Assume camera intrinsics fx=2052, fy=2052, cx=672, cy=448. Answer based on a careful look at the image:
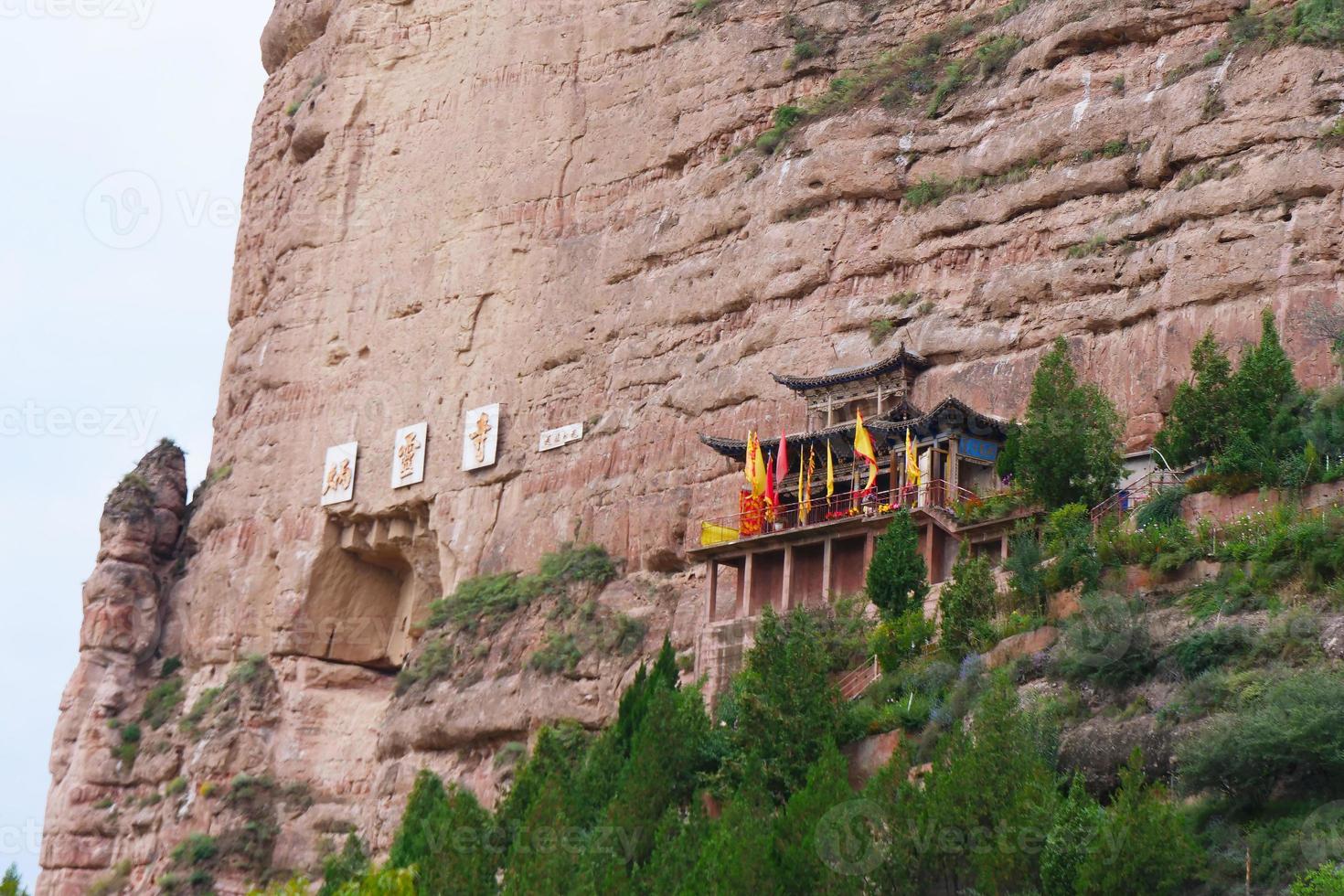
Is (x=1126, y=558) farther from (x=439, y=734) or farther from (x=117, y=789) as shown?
(x=117, y=789)

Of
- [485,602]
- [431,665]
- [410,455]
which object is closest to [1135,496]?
[485,602]

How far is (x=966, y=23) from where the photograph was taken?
133 feet

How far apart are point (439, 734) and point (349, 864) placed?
7113 millimetres

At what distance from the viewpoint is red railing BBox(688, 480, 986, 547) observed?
3166 cm

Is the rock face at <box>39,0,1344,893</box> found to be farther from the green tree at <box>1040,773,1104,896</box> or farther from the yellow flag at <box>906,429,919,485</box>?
the green tree at <box>1040,773,1104,896</box>

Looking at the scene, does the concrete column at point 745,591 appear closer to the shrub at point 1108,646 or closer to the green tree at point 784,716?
the green tree at point 784,716

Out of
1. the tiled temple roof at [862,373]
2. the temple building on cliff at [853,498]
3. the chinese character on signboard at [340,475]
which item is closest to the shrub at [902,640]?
the temple building on cliff at [853,498]

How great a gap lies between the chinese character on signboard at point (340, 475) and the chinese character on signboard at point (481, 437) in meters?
3.62

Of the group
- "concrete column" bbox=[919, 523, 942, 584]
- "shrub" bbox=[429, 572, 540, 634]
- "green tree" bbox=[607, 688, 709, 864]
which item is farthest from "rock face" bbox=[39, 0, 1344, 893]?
"green tree" bbox=[607, 688, 709, 864]

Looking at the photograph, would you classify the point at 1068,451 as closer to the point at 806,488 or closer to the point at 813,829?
the point at 806,488

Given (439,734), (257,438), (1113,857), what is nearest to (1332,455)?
(1113,857)

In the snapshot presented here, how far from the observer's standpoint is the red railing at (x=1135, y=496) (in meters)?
28.2

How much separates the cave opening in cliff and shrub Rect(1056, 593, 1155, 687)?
23.6m

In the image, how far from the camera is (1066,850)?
20047mm
